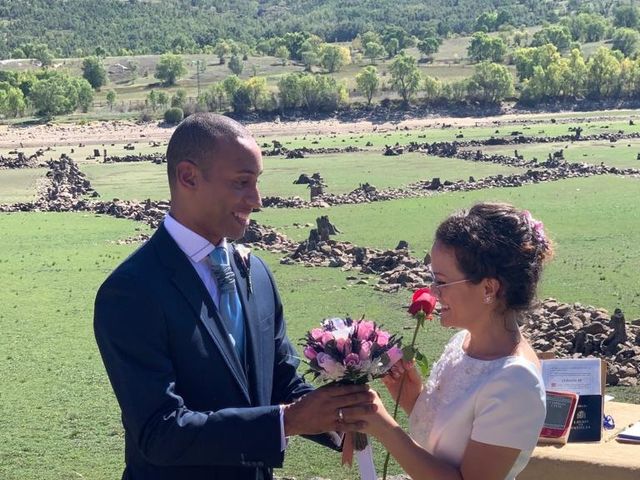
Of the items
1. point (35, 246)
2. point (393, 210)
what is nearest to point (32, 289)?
point (35, 246)

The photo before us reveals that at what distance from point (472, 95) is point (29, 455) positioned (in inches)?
3981

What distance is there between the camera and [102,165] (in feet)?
187

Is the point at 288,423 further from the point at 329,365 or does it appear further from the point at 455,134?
the point at 455,134

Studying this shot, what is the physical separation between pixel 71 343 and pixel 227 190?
12232mm

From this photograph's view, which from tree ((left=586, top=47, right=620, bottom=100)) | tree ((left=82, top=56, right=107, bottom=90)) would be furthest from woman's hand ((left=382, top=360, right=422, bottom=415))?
tree ((left=82, top=56, right=107, bottom=90))

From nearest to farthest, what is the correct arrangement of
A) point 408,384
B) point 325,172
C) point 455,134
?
point 408,384 < point 325,172 < point 455,134

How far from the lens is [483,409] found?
4.12 metres

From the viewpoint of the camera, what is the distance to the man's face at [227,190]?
430cm

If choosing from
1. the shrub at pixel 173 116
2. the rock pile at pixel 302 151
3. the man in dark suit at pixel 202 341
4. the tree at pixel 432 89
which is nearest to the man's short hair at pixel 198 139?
the man in dark suit at pixel 202 341

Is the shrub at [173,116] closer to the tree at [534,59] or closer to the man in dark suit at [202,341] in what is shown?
the tree at [534,59]

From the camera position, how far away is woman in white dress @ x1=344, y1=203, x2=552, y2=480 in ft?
13.4

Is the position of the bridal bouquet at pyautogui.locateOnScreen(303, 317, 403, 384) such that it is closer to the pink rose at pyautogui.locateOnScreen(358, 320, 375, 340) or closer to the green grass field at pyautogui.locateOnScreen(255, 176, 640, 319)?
the pink rose at pyautogui.locateOnScreen(358, 320, 375, 340)

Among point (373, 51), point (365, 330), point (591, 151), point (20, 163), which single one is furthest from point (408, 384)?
point (373, 51)

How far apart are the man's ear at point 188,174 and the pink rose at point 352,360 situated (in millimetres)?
917
